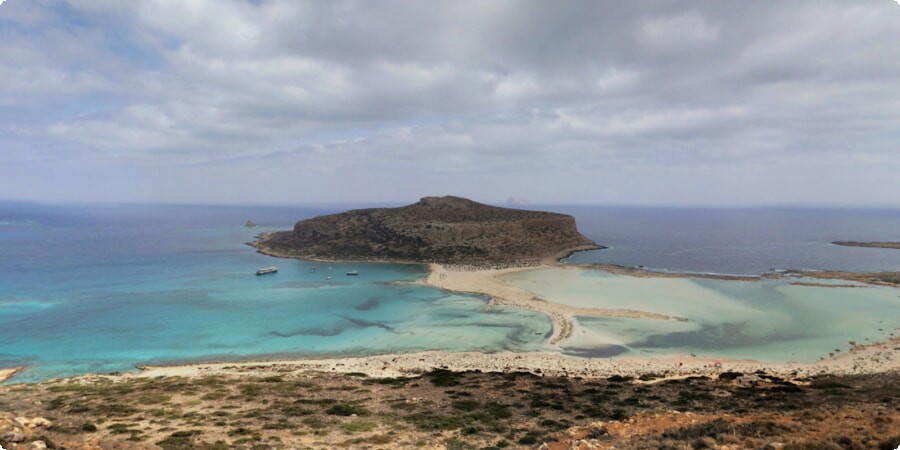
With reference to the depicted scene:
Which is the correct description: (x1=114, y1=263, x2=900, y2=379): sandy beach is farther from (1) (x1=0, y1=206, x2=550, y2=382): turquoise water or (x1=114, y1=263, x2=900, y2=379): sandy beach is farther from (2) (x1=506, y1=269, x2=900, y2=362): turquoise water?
(1) (x1=0, y1=206, x2=550, y2=382): turquoise water

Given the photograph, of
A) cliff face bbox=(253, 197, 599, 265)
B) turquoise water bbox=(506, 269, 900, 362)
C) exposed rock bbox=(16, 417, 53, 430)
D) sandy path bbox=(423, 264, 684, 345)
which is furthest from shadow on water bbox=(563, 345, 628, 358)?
cliff face bbox=(253, 197, 599, 265)

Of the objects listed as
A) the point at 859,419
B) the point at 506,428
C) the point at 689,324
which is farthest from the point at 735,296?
the point at 506,428

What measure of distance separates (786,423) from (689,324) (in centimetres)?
3423

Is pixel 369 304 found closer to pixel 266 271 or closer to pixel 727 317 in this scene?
pixel 266 271

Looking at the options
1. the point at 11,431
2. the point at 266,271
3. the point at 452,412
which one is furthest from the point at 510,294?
the point at 11,431

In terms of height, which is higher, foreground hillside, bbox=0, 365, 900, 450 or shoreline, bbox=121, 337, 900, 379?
foreground hillside, bbox=0, 365, 900, 450

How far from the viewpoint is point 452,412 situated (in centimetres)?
2153

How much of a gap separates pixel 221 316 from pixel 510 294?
36.8 metres

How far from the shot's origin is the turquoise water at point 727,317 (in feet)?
128

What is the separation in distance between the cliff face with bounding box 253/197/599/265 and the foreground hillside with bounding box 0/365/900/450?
6040 cm

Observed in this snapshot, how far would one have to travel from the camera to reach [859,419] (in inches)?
602

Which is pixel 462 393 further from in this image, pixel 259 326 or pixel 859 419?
pixel 259 326

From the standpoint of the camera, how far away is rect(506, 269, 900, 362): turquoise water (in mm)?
39062

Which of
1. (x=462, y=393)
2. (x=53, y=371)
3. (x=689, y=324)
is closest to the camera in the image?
(x=462, y=393)
